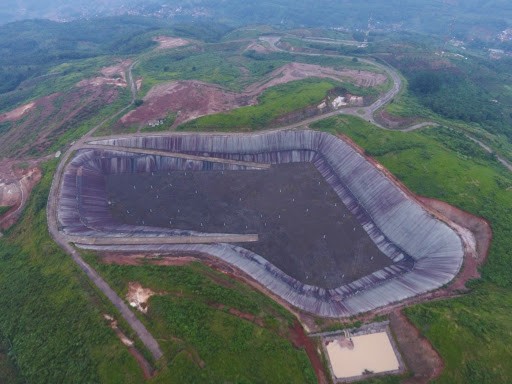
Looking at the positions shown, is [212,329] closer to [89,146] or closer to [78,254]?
[78,254]

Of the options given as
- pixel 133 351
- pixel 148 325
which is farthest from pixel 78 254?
pixel 133 351

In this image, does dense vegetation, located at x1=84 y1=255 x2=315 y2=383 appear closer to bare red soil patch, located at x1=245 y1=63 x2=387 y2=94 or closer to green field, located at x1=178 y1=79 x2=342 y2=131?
green field, located at x1=178 y1=79 x2=342 y2=131

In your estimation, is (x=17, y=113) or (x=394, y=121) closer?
(x=394, y=121)

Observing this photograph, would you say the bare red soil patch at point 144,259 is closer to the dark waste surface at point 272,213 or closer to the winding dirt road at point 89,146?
the winding dirt road at point 89,146

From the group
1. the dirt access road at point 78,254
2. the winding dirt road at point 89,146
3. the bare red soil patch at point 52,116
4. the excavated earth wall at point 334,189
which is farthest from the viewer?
the bare red soil patch at point 52,116

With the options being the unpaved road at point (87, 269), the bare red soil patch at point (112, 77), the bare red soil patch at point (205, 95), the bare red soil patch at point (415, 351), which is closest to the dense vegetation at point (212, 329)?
the unpaved road at point (87, 269)

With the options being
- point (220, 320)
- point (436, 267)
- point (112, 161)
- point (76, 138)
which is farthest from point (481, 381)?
point (76, 138)
